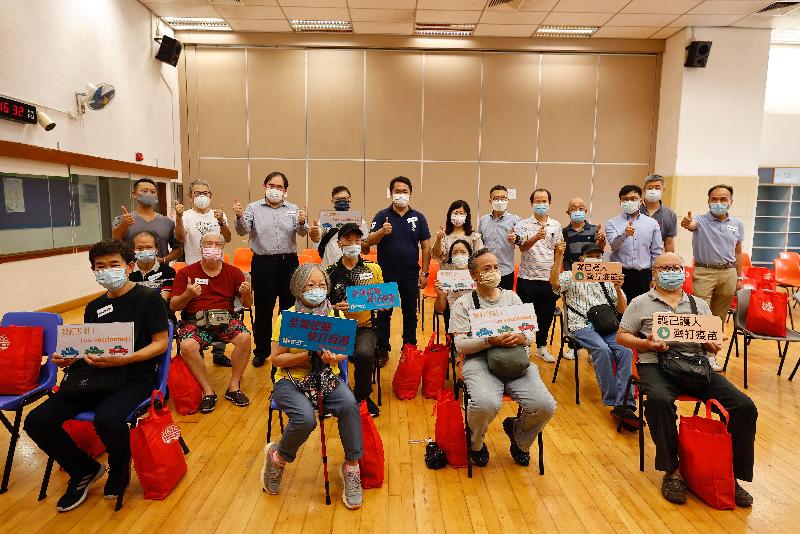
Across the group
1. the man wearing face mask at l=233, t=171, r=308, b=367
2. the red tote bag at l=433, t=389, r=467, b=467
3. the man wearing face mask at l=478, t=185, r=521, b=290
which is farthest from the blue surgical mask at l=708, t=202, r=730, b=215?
the man wearing face mask at l=233, t=171, r=308, b=367

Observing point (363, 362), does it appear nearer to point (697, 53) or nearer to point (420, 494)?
point (420, 494)

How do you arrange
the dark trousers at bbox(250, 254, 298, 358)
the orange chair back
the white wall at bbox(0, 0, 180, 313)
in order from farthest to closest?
1. the orange chair back
2. the white wall at bbox(0, 0, 180, 313)
3. the dark trousers at bbox(250, 254, 298, 358)

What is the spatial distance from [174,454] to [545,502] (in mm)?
2037

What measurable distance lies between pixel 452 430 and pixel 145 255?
2.55m

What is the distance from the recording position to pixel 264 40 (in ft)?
28.3

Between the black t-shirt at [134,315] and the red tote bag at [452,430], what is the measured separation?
169 cm

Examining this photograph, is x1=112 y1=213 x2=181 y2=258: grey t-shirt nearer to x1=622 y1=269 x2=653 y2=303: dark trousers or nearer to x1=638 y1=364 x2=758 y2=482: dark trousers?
x1=638 y1=364 x2=758 y2=482: dark trousers

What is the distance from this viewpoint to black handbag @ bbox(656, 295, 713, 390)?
2.67m

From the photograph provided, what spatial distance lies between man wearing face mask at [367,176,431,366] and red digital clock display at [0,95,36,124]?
422 cm

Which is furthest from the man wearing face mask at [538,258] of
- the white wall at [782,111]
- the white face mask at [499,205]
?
the white wall at [782,111]

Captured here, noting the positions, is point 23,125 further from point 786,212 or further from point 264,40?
point 786,212

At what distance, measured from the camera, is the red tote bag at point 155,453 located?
2451mm

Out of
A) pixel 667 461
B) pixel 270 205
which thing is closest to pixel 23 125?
pixel 270 205

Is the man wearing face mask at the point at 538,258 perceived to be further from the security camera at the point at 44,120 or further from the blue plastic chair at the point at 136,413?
the security camera at the point at 44,120
